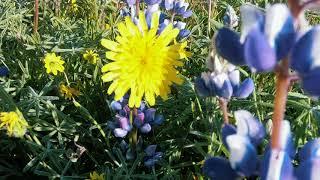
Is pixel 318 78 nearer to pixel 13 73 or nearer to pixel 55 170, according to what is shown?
pixel 55 170

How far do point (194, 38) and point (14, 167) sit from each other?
54.1 inches

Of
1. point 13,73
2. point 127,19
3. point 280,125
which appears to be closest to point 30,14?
point 13,73

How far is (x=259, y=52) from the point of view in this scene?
1142mm

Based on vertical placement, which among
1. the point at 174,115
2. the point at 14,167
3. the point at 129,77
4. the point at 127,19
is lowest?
the point at 14,167

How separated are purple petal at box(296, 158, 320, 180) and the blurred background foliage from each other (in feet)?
2.04

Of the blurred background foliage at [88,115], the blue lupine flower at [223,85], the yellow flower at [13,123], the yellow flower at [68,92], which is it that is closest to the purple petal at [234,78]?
the blue lupine flower at [223,85]

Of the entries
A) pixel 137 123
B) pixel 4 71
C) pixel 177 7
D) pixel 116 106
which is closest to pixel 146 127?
pixel 137 123

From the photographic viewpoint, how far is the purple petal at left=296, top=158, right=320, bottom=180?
3.85ft

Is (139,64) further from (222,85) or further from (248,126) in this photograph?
(248,126)

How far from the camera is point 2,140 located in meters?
2.43

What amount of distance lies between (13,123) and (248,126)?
1102mm

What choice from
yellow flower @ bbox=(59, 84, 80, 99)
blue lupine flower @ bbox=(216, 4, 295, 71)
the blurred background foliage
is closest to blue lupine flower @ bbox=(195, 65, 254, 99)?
the blurred background foliage

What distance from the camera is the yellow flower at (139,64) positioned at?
7.03 ft

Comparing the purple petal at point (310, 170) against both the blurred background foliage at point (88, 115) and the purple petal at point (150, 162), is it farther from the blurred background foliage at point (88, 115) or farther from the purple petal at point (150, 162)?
the purple petal at point (150, 162)
